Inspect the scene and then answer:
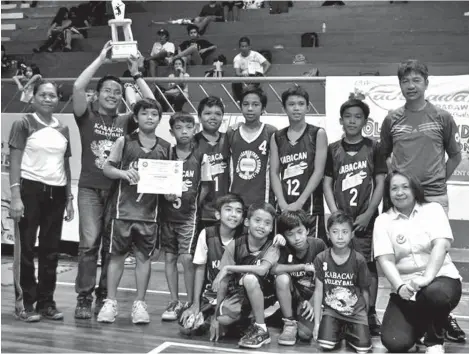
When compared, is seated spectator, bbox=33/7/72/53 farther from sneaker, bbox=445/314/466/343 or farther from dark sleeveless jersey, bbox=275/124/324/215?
sneaker, bbox=445/314/466/343

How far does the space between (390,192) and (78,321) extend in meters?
2.14

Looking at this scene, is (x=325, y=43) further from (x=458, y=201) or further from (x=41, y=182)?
(x=41, y=182)

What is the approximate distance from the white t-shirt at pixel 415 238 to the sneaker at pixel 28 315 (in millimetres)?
2185

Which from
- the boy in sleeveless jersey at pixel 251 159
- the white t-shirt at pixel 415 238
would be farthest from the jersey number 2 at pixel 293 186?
the white t-shirt at pixel 415 238

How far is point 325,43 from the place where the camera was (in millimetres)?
9375

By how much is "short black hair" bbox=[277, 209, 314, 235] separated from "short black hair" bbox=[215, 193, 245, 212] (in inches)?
10.1

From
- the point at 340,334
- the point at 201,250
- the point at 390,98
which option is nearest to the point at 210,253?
the point at 201,250

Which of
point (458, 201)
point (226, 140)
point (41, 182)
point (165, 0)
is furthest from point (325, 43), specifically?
point (41, 182)

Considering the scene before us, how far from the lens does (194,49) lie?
369 inches

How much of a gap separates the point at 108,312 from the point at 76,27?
863 centimetres

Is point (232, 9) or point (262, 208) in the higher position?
point (232, 9)

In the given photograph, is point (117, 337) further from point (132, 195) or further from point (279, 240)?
point (279, 240)

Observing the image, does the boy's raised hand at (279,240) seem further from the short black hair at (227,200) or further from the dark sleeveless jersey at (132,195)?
the dark sleeveless jersey at (132,195)

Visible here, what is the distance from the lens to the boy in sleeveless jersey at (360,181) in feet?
12.5
